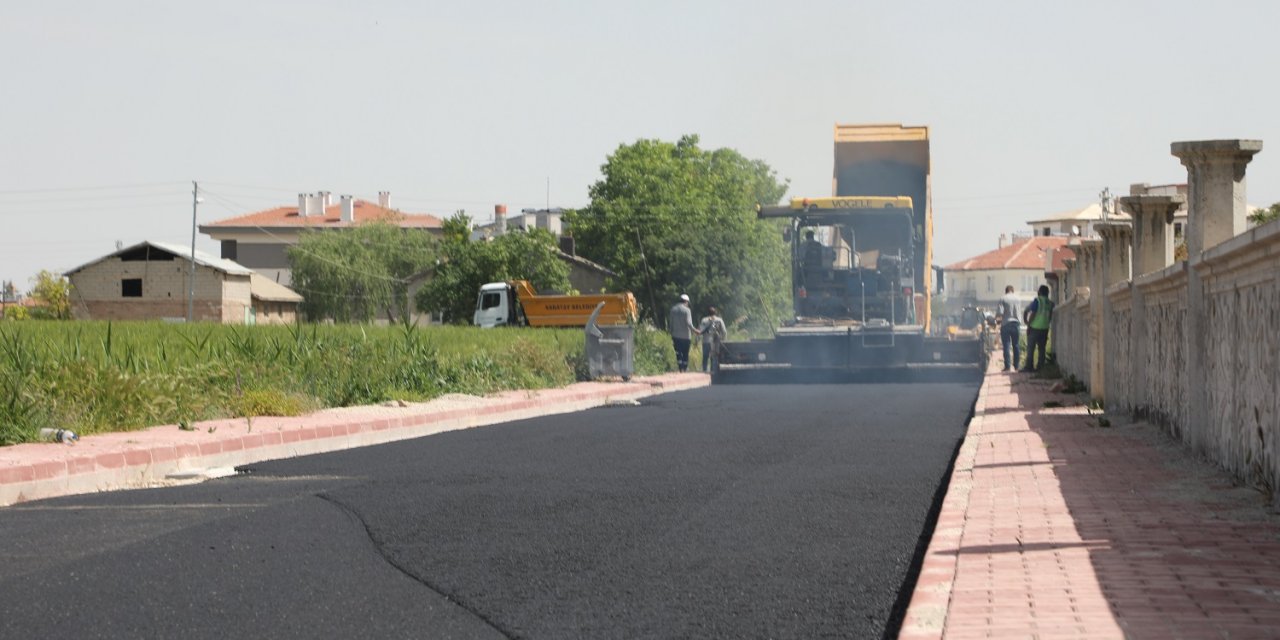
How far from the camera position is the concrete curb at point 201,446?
1262cm

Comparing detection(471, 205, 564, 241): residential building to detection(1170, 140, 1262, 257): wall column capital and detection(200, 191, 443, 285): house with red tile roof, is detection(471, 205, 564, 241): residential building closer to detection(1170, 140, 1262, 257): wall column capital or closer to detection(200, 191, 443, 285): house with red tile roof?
detection(200, 191, 443, 285): house with red tile roof

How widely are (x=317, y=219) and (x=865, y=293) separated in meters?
105

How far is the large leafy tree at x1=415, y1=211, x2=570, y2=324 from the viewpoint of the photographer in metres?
82.6

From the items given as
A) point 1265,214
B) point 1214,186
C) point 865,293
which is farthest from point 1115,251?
point 1265,214

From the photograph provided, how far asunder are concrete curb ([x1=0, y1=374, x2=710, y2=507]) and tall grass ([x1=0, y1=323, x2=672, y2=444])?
1.55 ft

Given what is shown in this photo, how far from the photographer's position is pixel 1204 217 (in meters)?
12.5

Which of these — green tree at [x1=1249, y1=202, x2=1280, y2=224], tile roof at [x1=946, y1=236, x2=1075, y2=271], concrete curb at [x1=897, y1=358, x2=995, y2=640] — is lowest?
concrete curb at [x1=897, y1=358, x2=995, y2=640]

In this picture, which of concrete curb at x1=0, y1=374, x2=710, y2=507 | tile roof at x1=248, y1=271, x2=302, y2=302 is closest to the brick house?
tile roof at x1=248, y1=271, x2=302, y2=302

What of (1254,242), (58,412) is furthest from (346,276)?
(1254,242)

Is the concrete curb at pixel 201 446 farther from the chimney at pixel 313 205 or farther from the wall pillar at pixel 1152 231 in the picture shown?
the chimney at pixel 313 205

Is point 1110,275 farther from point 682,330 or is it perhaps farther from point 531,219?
point 531,219

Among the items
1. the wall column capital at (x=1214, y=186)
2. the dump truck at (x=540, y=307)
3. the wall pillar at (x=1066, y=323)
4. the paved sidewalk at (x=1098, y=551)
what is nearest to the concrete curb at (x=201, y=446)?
the paved sidewalk at (x=1098, y=551)

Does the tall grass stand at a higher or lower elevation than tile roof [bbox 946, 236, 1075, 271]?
lower

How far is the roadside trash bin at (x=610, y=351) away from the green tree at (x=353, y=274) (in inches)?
2414
